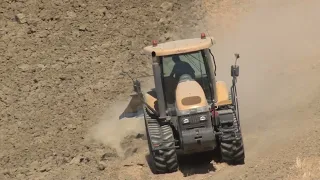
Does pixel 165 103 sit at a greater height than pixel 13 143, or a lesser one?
greater

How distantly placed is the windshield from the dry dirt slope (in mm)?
2066

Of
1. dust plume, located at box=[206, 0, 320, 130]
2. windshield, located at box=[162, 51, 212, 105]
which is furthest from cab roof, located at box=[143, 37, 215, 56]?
dust plume, located at box=[206, 0, 320, 130]

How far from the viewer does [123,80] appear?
1480 cm

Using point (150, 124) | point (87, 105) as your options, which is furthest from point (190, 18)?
point (150, 124)

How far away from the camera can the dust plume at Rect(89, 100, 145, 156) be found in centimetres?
1175

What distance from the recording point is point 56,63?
14859 millimetres

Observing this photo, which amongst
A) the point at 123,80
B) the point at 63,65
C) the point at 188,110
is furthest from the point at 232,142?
the point at 63,65

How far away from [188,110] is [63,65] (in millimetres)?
6545

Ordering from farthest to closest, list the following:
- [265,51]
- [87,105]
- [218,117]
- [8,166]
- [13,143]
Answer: [265,51] → [87,105] → [13,143] → [8,166] → [218,117]

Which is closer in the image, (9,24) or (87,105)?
(87,105)

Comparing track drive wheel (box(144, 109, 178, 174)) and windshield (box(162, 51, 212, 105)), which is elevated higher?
windshield (box(162, 51, 212, 105))

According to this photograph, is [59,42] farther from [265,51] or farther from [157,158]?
[157,158]

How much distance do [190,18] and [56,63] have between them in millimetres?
4982

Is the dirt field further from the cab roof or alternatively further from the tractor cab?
the cab roof
